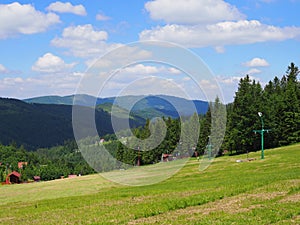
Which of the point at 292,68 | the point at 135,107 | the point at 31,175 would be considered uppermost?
the point at 292,68

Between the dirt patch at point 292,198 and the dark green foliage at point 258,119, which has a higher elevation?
the dark green foliage at point 258,119

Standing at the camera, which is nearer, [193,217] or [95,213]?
[193,217]

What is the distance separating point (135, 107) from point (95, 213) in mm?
11345

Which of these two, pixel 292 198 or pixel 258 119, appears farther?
pixel 258 119

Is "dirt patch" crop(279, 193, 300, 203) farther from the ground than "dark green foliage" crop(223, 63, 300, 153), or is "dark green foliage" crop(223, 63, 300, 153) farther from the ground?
"dark green foliage" crop(223, 63, 300, 153)

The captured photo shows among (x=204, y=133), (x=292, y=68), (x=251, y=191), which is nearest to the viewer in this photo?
(x=251, y=191)

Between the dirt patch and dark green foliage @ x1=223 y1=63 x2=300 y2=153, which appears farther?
dark green foliage @ x1=223 y1=63 x2=300 y2=153

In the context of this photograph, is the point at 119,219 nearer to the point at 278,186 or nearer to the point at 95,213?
the point at 95,213

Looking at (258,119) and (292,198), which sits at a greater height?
(258,119)

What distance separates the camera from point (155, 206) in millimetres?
20219

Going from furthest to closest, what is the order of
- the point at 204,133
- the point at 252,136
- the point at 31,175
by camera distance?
the point at 31,175
the point at 204,133
the point at 252,136

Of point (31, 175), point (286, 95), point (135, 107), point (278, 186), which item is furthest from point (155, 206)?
point (31, 175)

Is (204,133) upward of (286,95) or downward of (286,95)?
downward

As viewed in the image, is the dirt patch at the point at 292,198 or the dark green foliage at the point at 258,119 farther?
the dark green foliage at the point at 258,119
